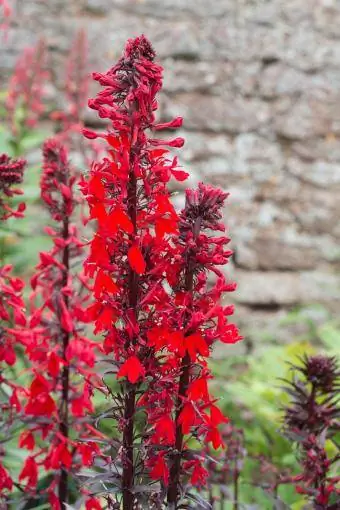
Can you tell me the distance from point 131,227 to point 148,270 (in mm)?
84

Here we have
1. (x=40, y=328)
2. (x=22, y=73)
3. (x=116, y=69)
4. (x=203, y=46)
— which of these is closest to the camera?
(x=116, y=69)

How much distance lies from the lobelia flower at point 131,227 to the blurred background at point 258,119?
8.89 feet

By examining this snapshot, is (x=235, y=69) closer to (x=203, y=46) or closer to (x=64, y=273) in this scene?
(x=203, y=46)

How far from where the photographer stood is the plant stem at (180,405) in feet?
3.34

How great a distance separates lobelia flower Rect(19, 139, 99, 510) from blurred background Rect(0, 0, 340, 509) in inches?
93.1

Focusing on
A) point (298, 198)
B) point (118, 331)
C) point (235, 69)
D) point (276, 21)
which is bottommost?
point (118, 331)

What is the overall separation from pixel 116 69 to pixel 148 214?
0.73 ft

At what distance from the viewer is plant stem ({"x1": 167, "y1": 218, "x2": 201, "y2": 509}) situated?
102 centimetres

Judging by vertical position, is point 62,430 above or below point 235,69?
below

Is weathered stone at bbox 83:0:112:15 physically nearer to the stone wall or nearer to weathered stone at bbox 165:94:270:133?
the stone wall

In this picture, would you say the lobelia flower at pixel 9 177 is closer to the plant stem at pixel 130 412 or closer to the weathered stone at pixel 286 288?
the plant stem at pixel 130 412

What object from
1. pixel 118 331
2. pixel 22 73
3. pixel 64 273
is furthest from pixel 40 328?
pixel 22 73

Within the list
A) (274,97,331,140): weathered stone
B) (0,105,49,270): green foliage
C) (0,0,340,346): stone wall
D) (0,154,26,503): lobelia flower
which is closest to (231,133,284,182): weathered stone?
(0,0,340,346): stone wall

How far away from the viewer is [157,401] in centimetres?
103
